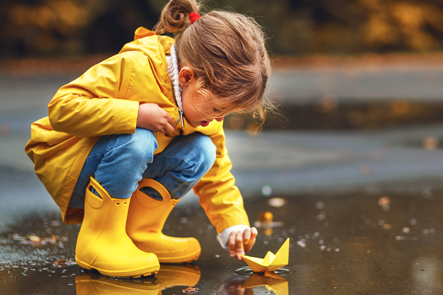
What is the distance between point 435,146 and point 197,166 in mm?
3275

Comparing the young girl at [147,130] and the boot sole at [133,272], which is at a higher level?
the young girl at [147,130]

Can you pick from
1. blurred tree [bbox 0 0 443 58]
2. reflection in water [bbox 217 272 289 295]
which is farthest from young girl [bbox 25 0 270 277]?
blurred tree [bbox 0 0 443 58]

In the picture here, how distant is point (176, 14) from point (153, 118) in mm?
429

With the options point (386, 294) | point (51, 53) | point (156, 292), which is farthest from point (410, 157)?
point (51, 53)

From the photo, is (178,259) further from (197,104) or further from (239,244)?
(197,104)

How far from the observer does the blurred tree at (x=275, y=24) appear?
12.9 metres

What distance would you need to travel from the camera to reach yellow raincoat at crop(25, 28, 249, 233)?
76.0 inches

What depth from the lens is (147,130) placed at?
2002 mm

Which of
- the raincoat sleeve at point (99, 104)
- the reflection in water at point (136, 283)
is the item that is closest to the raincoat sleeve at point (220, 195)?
the reflection in water at point (136, 283)

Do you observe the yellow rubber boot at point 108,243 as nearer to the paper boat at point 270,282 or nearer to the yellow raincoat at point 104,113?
the yellow raincoat at point 104,113

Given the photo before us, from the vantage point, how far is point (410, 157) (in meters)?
4.41

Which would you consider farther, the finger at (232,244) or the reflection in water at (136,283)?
the finger at (232,244)

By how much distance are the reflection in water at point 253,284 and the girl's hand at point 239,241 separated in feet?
0.34

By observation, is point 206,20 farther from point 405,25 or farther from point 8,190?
point 405,25
